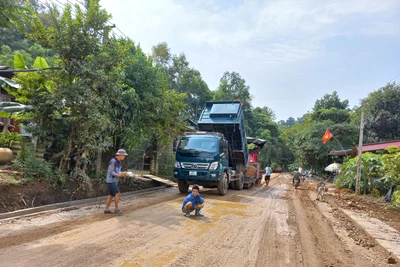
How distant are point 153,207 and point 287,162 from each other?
199 feet

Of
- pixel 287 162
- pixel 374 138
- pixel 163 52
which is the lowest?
pixel 287 162

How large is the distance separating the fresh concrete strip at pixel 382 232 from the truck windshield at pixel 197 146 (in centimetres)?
561

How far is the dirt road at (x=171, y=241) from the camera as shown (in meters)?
4.23

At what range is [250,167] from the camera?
1791cm

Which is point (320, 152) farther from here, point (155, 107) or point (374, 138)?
point (155, 107)

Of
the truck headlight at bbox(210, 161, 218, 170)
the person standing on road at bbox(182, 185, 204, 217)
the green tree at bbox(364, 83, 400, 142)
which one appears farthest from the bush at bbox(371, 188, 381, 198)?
the green tree at bbox(364, 83, 400, 142)

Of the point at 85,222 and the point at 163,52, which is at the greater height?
the point at 163,52

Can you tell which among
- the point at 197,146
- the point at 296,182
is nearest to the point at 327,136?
the point at 296,182

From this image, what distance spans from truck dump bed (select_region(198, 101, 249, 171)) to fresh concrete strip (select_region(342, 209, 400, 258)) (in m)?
6.95

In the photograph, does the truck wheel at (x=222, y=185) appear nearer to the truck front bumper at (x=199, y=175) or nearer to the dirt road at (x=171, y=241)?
the truck front bumper at (x=199, y=175)

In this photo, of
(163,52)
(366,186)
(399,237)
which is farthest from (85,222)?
(163,52)

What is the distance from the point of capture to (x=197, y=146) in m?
12.1

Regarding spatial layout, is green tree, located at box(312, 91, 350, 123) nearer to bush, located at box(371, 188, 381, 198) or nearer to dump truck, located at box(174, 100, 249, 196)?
bush, located at box(371, 188, 381, 198)

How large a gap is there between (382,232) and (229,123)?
325 inches
